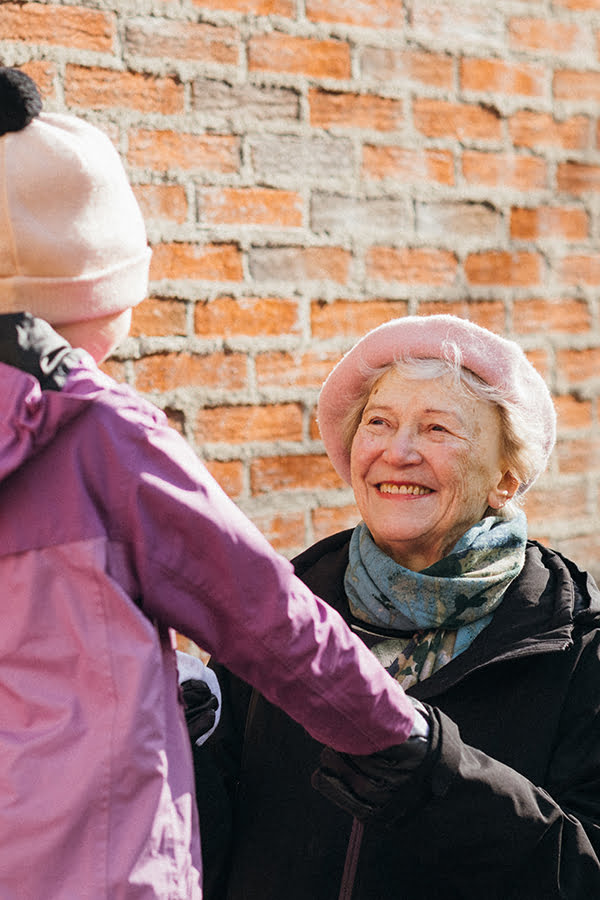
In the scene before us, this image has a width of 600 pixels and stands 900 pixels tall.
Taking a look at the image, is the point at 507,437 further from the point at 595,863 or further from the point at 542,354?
the point at 542,354

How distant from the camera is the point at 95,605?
125 cm

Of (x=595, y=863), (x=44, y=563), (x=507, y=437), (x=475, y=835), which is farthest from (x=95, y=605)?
(x=507, y=437)

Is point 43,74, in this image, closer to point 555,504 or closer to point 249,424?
point 249,424

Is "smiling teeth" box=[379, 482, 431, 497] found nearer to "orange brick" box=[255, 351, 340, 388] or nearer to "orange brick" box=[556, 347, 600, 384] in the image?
"orange brick" box=[255, 351, 340, 388]

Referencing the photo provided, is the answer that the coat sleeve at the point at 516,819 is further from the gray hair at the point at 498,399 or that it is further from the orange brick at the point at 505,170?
the orange brick at the point at 505,170

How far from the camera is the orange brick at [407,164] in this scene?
264cm

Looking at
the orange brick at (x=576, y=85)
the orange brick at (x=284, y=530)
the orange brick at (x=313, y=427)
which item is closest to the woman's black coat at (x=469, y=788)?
the orange brick at (x=284, y=530)

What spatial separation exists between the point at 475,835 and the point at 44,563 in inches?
29.2

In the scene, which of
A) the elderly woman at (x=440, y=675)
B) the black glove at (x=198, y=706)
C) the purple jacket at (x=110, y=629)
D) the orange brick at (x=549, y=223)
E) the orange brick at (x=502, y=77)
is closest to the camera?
the purple jacket at (x=110, y=629)

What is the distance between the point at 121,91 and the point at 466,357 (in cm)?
95

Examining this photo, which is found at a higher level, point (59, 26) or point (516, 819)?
point (59, 26)

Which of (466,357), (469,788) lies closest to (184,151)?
(466,357)

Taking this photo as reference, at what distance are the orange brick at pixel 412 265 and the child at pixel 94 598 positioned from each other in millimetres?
1391

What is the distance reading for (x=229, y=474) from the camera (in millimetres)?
2496
